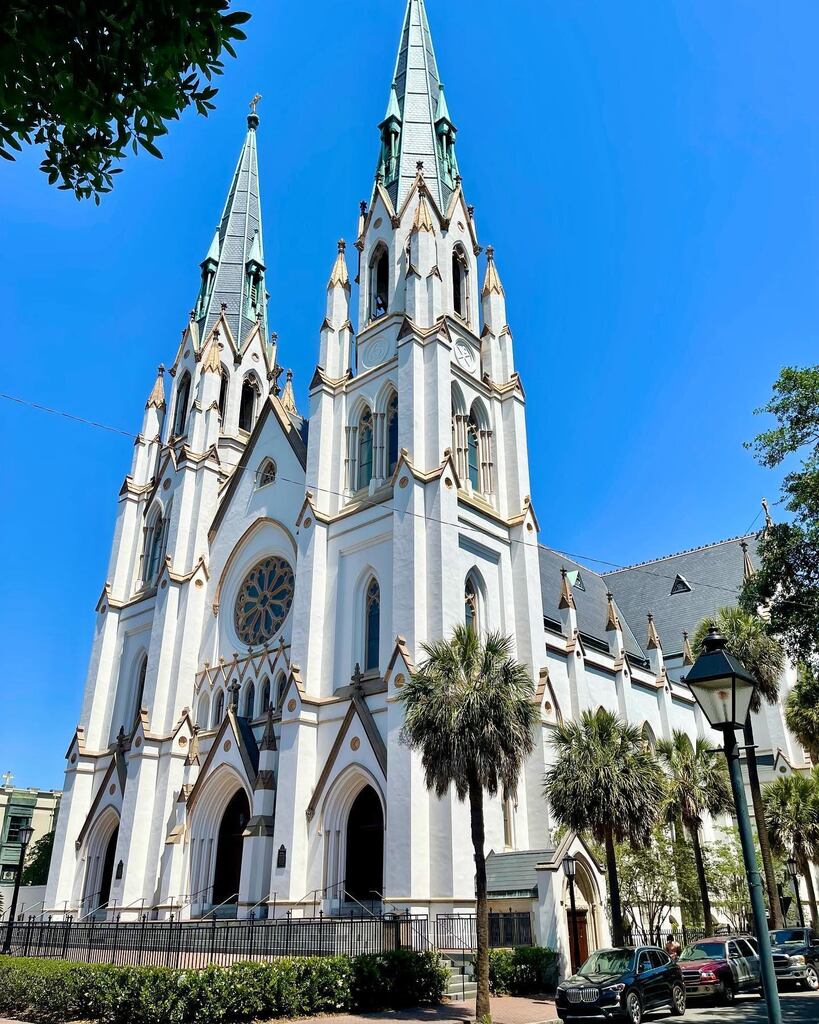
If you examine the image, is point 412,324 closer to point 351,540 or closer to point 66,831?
point 351,540

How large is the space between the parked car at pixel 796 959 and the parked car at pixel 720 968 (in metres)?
1.40

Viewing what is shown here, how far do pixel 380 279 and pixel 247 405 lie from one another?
39.3ft

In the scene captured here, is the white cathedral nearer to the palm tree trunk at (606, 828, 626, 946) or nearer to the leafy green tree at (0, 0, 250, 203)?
the palm tree trunk at (606, 828, 626, 946)

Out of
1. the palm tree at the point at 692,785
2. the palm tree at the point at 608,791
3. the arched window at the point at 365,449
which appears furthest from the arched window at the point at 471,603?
the palm tree at the point at 692,785

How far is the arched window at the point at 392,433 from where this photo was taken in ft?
102

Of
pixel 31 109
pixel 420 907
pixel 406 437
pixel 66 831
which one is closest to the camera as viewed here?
pixel 31 109

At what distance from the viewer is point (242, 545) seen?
119 ft

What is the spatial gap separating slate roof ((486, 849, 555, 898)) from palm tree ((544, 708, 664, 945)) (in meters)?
1.44

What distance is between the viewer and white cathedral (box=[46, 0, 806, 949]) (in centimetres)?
2569

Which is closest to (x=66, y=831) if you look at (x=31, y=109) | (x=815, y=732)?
(x=815, y=732)

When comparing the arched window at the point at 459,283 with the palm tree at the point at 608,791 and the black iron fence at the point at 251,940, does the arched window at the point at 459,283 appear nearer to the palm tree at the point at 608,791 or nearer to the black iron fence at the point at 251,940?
the palm tree at the point at 608,791

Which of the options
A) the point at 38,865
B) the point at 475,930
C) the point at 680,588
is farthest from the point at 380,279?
the point at 38,865

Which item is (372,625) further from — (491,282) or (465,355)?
(491,282)

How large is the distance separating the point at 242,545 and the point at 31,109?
29.8m
